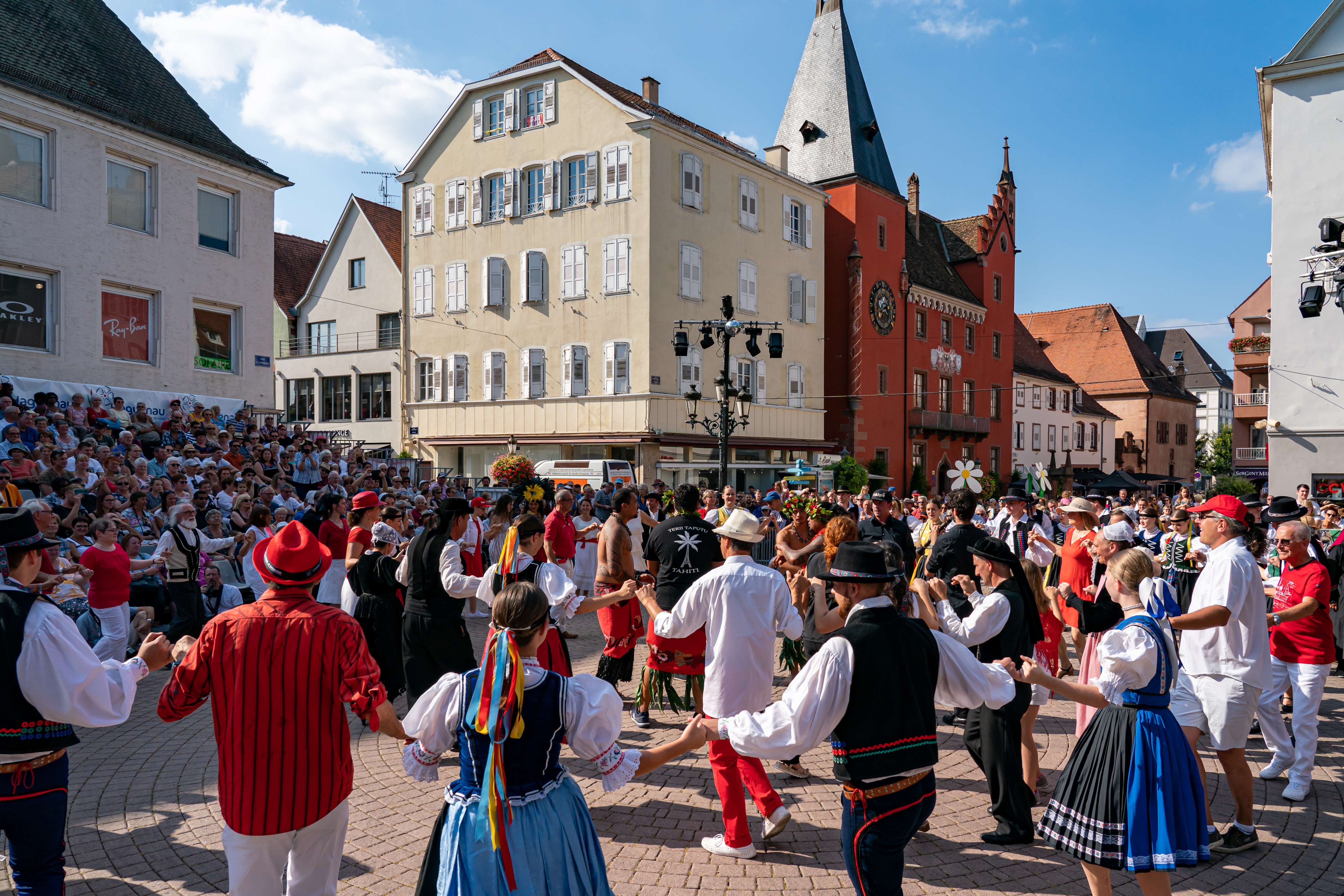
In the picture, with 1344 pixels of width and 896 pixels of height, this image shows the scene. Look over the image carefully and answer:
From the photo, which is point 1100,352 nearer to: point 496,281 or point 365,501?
point 496,281

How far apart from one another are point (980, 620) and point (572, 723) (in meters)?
2.73

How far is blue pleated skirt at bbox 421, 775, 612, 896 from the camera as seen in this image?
2.92 metres

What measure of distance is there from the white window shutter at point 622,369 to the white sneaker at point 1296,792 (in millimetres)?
25323

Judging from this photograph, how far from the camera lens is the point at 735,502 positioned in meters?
13.8

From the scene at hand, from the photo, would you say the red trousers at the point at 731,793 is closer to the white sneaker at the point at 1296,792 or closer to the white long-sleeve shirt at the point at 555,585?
the white long-sleeve shirt at the point at 555,585

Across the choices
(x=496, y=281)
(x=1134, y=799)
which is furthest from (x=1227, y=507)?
(x=496, y=281)

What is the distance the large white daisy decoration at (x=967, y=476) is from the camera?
20672 mm

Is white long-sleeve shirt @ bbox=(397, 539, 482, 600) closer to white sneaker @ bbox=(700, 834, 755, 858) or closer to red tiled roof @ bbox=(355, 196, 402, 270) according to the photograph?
white sneaker @ bbox=(700, 834, 755, 858)

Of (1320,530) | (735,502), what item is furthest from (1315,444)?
(735,502)

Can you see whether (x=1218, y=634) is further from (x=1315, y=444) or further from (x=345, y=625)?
(x=1315, y=444)

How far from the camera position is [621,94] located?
106 ft

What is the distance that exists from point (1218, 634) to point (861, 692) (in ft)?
10.7

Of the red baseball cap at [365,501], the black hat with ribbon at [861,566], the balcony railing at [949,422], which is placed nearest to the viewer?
the black hat with ribbon at [861,566]

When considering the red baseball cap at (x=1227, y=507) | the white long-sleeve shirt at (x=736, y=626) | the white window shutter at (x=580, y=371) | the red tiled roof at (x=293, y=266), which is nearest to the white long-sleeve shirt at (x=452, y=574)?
the white long-sleeve shirt at (x=736, y=626)
